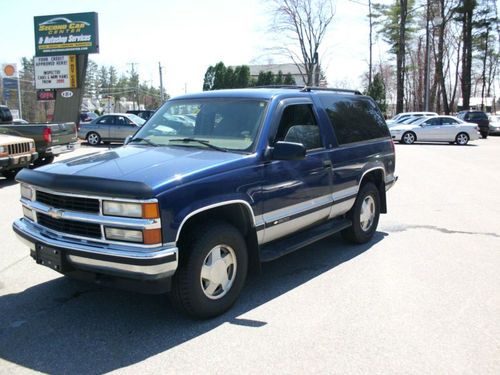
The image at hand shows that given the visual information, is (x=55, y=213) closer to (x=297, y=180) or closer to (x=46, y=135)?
(x=297, y=180)

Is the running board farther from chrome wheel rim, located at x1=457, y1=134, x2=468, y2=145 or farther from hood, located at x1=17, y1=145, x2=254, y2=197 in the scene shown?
chrome wheel rim, located at x1=457, y1=134, x2=468, y2=145

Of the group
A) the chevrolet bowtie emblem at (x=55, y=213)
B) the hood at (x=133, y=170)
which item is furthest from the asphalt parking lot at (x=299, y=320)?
the hood at (x=133, y=170)

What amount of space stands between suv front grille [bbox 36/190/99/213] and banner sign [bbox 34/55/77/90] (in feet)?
85.0

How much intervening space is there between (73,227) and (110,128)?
2140cm

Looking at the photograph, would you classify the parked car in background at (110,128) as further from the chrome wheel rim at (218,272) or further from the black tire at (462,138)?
the chrome wheel rim at (218,272)

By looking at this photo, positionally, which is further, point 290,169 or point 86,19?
point 86,19

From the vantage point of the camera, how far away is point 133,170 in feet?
12.6

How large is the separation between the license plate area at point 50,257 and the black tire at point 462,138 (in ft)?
81.0

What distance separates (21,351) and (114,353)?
26.7 inches

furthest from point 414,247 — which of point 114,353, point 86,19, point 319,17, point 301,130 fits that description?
point 319,17

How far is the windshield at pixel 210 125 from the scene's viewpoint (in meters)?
4.67

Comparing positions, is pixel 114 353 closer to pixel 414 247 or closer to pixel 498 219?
pixel 414 247

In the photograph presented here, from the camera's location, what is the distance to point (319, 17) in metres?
50.4

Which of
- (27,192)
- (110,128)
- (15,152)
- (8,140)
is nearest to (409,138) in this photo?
(110,128)
